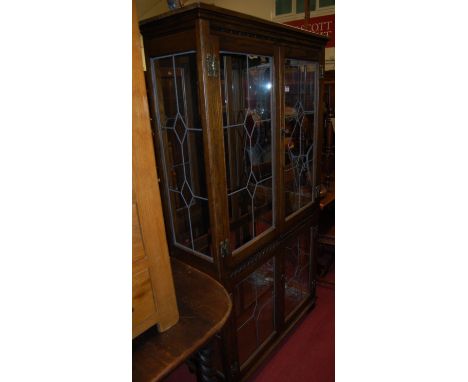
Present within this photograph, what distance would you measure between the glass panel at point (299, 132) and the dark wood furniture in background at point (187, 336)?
0.91 meters

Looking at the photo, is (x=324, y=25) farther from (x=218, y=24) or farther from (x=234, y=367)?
(x=234, y=367)

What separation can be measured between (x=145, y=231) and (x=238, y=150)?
835mm

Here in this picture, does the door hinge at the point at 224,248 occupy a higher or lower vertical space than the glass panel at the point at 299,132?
lower

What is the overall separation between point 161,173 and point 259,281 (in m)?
0.79

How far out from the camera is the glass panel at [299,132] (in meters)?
1.67

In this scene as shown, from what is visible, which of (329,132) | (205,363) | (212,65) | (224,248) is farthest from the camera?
(329,132)

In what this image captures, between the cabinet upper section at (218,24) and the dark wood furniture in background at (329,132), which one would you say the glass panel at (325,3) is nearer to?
the dark wood furniture in background at (329,132)

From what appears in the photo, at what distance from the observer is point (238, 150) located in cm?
146

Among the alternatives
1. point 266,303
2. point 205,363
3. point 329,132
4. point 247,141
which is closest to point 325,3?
point 329,132

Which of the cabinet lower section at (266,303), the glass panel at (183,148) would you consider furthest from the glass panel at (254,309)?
the glass panel at (183,148)

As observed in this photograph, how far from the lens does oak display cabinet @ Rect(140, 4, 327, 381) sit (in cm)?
118
